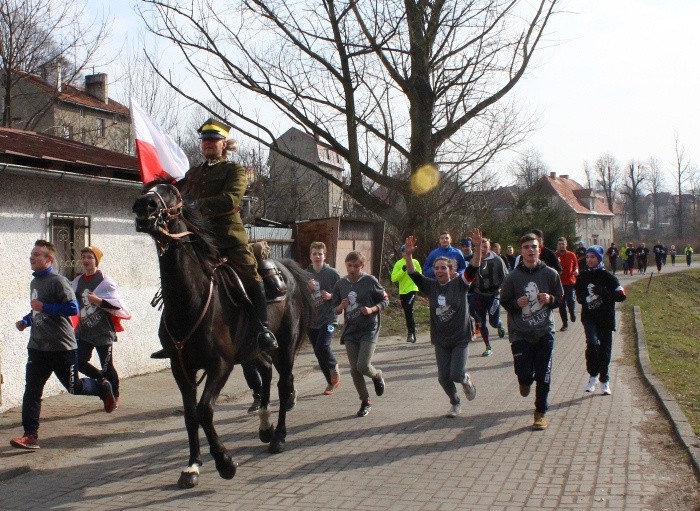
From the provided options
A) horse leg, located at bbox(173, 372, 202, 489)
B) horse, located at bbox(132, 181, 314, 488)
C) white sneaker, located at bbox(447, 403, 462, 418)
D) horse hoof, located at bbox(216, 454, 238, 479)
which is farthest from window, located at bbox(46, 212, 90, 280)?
white sneaker, located at bbox(447, 403, 462, 418)

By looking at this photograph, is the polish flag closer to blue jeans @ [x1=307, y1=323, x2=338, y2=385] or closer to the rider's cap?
the rider's cap

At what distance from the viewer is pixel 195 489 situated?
6570 millimetres

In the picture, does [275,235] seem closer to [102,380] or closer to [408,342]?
[408,342]

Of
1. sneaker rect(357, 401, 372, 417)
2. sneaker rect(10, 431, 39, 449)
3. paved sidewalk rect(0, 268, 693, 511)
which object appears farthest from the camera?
sneaker rect(357, 401, 372, 417)

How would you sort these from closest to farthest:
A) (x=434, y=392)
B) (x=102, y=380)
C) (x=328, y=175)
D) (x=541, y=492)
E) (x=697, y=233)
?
1. (x=541, y=492)
2. (x=102, y=380)
3. (x=434, y=392)
4. (x=328, y=175)
5. (x=697, y=233)

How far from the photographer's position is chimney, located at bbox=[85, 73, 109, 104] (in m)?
45.9

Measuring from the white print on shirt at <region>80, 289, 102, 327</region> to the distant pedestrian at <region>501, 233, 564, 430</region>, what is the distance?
15.0 feet

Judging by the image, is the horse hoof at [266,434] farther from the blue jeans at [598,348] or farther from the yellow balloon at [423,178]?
the yellow balloon at [423,178]

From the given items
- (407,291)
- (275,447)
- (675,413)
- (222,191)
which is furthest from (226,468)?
(407,291)

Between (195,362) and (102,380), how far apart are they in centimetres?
278

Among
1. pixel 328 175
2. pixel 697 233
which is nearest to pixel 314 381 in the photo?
pixel 328 175

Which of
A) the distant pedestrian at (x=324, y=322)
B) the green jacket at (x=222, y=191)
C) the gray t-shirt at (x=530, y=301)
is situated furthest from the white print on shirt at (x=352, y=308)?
the green jacket at (x=222, y=191)

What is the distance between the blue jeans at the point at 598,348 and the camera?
33.3 ft

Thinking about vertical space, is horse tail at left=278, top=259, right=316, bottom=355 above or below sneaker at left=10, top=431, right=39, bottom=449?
above
